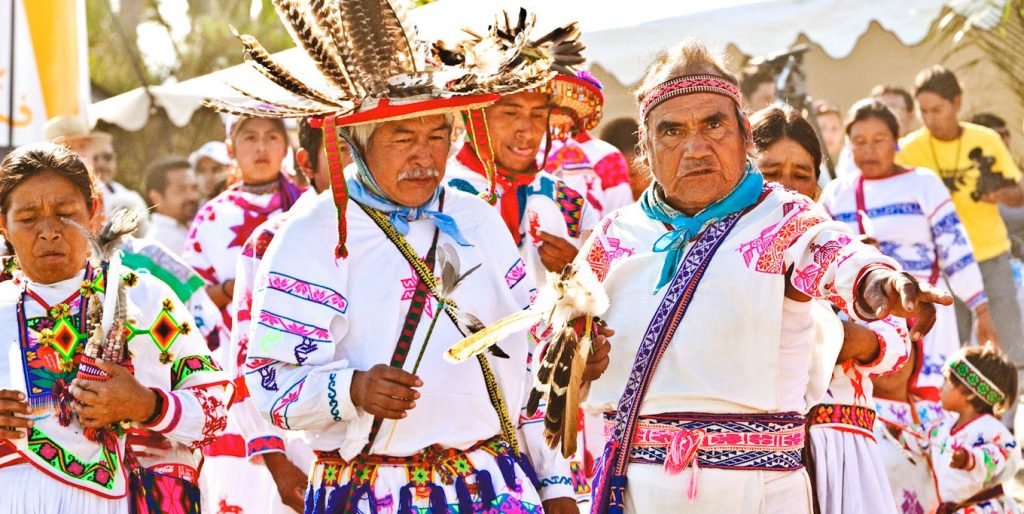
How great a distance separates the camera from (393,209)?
462 cm

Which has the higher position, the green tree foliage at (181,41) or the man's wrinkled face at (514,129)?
the green tree foliage at (181,41)

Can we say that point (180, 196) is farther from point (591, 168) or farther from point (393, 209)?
point (393, 209)

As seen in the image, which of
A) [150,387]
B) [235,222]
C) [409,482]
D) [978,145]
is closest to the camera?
[409,482]

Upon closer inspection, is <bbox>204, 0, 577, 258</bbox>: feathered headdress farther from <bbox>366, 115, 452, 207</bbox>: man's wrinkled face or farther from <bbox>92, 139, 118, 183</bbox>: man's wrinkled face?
<bbox>92, 139, 118, 183</bbox>: man's wrinkled face

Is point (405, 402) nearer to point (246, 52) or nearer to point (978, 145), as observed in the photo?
point (246, 52)

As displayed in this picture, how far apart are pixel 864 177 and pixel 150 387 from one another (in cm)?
496

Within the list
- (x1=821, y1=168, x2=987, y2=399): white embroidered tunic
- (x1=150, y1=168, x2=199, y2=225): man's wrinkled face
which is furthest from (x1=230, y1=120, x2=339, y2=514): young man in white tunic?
(x1=150, y1=168, x2=199, y2=225): man's wrinkled face

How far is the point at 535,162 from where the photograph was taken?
20.9 ft

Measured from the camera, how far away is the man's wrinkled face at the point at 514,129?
247 inches

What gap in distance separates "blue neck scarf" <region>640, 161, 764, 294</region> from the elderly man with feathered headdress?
23.9 inches

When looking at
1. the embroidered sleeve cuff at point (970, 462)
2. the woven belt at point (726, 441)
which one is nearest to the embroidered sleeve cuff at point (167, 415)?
the woven belt at point (726, 441)

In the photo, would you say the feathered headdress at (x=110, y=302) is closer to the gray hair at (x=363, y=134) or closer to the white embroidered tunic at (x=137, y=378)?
the white embroidered tunic at (x=137, y=378)

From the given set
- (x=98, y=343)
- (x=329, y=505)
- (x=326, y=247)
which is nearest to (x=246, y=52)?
(x=326, y=247)

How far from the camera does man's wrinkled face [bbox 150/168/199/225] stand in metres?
11.1
